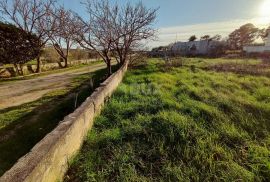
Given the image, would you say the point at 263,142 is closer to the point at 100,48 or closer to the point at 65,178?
the point at 65,178

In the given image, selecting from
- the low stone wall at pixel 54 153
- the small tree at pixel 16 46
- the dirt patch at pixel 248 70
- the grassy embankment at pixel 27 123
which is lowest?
the grassy embankment at pixel 27 123

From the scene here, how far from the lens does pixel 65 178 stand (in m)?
3.29

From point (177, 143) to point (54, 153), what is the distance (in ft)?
6.88

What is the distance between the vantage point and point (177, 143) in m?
4.17

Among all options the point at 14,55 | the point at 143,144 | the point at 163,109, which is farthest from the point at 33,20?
the point at 143,144

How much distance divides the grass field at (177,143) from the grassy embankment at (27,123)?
1.32m

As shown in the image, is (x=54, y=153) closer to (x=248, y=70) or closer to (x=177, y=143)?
(x=177, y=143)

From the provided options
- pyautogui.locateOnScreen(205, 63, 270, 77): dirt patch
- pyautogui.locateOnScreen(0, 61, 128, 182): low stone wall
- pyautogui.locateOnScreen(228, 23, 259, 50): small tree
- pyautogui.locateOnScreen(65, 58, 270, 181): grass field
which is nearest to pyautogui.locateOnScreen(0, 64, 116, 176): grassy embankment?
pyautogui.locateOnScreen(0, 61, 128, 182): low stone wall

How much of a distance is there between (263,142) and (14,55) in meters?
17.0

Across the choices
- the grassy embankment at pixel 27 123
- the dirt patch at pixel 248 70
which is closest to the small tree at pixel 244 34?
the dirt patch at pixel 248 70

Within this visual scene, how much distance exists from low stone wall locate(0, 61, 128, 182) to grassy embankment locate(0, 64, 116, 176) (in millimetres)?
1141

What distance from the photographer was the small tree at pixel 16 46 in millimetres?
16417

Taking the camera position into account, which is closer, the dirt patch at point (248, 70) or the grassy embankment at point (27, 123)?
the grassy embankment at point (27, 123)

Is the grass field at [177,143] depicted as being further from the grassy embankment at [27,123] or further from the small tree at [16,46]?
the small tree at [16,46]
